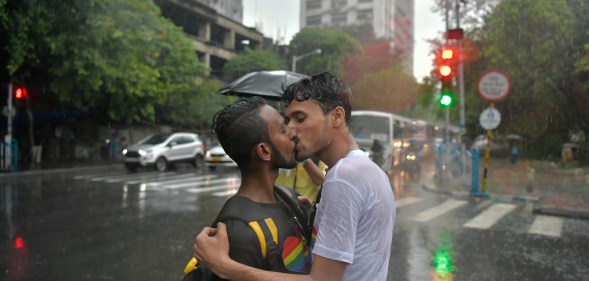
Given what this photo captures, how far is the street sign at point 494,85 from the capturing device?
12305mm

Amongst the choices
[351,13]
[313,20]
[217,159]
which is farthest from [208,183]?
[313,20]

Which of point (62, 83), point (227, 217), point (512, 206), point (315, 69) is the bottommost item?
point (512, 206)

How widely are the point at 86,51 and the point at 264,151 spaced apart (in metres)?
18.3

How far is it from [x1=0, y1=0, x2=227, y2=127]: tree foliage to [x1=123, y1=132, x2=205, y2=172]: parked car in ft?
8.52

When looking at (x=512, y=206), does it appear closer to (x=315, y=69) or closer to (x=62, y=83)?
(x=62, y=83)

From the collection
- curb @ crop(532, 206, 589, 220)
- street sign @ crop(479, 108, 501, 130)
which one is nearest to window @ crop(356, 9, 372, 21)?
street sign @ crop(479, 108, 501, 130)

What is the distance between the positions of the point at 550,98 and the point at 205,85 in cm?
1987

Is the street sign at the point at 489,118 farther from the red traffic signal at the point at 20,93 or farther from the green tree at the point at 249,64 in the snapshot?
the green tree at the point at 249,64

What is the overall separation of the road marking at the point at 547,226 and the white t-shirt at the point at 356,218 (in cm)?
801

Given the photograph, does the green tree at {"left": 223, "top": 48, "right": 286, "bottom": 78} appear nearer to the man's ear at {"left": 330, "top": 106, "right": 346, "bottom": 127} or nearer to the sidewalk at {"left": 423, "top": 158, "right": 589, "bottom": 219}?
the sidewalk at {"left": 423, "top": 158, "right": 589, "bottom": 219}

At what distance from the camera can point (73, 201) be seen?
1155 centimetres

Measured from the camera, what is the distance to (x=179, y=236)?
25.8 ft

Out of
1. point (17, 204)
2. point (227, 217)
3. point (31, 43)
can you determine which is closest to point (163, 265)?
point (227, 217)

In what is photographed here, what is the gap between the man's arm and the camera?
1.67 metres
